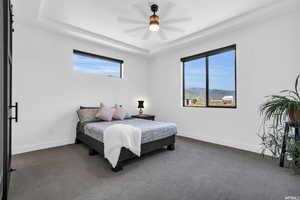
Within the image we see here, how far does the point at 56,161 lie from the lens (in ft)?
8.28

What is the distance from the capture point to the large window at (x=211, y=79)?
3467mm

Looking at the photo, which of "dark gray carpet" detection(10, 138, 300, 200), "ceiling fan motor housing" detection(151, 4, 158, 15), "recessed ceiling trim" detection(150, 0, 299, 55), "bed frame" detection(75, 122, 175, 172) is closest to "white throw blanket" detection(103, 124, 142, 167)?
"bed frame" detection(75, 122, 175, 172)

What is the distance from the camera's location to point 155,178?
1.99m

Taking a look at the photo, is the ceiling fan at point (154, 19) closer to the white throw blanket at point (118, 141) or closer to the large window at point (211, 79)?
the large window at point (211, 79)

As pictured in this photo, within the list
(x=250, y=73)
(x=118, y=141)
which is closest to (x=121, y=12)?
(x=118, y=141)

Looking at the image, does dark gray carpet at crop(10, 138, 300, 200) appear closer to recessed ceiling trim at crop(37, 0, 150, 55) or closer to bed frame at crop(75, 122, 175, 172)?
bed frame at crop(75, 122, 175, 172)

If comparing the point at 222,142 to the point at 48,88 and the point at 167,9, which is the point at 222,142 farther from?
the point at 48,88

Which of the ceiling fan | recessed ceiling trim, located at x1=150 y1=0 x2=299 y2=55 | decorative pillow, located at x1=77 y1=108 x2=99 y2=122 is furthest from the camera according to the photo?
decorative pillow, located at x1=77 y1=108 x2=99 y2=122

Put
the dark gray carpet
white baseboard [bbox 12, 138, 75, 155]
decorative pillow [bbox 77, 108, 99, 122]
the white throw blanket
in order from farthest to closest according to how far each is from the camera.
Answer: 1. decorative pillow [bbox 77, 108, 99, 122]
2. white baseboard [bbox 12, 138, 75, 155]
3. the white throw blanket
4. the dark gray carpet

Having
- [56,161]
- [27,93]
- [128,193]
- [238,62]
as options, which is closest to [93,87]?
[27,93]

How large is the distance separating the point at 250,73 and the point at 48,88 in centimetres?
454

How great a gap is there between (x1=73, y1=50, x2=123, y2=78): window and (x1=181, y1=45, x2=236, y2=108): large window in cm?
215

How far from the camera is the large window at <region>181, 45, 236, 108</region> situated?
3.47 metres

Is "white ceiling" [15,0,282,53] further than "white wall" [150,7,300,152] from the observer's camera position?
No
